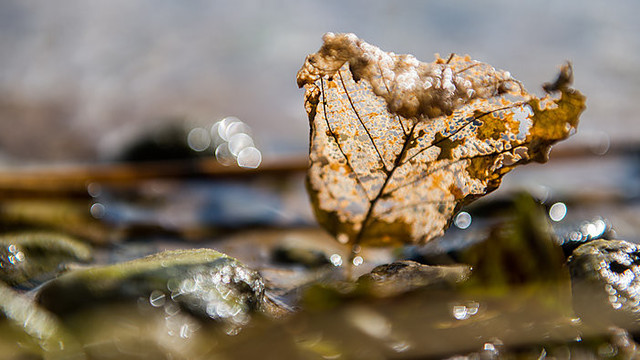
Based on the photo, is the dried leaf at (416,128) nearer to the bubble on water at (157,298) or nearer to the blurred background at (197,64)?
the bubble on water at (157,298)

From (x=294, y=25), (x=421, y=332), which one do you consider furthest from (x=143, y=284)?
A: (x=294, y=25)

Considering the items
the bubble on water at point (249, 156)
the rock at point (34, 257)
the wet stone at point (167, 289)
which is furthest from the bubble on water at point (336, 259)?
the bubble on water at point (249, 156)

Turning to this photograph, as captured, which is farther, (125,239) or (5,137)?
(5,137)

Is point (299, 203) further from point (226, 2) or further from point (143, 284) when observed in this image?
point (226, 2)

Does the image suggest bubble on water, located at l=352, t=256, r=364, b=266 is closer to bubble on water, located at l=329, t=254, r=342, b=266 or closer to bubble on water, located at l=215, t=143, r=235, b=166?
bubble on water, located at l=329, t=254, r=342, b=266

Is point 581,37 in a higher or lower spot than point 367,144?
higher

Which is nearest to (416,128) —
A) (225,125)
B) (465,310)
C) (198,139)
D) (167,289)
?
(465,310)

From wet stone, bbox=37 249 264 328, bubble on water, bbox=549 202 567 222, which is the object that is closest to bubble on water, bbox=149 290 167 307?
wet stone, bbox=37 249 264 328
